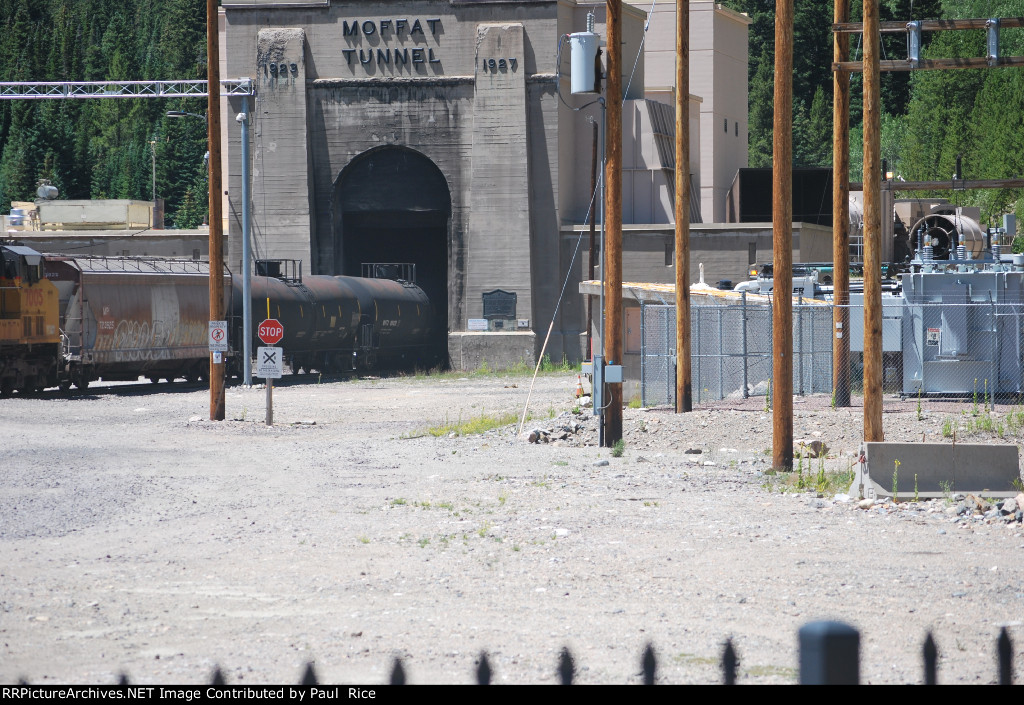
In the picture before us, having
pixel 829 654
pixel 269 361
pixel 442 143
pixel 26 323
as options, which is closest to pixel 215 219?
pixel 269 361

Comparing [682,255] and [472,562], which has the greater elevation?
[682,255]

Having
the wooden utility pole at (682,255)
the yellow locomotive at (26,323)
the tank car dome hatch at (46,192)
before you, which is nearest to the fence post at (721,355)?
the wooden utility pole at (682,255)

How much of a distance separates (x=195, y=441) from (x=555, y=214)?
1393 inches

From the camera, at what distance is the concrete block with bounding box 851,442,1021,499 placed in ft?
49.3

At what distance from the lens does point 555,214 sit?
5644cm

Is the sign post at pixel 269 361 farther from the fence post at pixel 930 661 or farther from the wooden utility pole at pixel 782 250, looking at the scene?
the fence post at pixel 930 661

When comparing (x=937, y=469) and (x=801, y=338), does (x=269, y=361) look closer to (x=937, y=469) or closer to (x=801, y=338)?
(x=801, y=338)

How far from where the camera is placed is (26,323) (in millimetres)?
33500

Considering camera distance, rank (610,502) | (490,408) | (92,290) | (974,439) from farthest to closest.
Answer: (92,290)
(490,408)
(974,439)
(610,502)

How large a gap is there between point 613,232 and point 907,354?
9930 mm

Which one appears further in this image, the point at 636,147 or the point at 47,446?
the point at 636,147

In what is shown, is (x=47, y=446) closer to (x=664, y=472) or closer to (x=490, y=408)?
(x=664, y=472)

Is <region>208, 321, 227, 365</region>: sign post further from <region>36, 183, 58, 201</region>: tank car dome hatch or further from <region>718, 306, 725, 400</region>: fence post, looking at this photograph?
<region>36, 183, 58, 201</region>: tank car dome hatch

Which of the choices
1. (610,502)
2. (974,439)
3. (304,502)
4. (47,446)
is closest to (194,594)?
(304,502)
